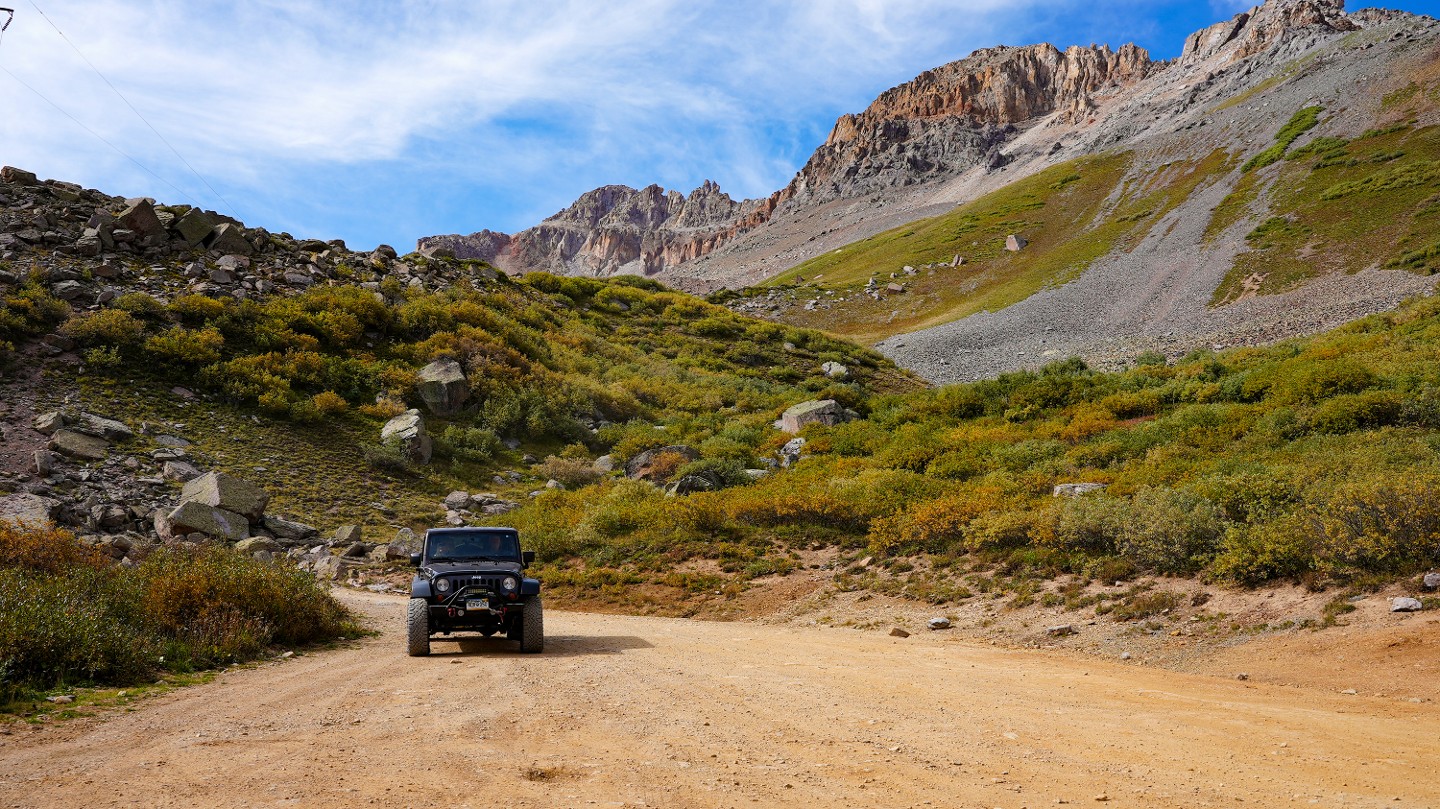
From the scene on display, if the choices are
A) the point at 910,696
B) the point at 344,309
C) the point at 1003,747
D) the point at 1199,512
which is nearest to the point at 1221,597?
the point at 1199,512

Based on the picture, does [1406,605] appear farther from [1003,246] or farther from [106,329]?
[1003,246]

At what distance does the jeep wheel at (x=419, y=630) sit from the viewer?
34.3 ft

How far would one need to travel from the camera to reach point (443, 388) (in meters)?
28.7

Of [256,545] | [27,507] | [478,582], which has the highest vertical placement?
[27,507]

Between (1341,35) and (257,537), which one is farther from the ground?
(1341,35)

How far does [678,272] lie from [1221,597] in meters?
168

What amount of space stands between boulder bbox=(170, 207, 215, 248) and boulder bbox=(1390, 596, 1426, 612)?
39264mm

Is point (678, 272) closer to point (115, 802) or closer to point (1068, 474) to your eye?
point (1068, 474)

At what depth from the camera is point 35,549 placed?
10.9 meters

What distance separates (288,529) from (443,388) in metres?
10.4

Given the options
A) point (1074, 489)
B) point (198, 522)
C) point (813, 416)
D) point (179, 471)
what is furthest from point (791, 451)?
point (179, 471)

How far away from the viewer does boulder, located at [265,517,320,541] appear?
61.7 feet

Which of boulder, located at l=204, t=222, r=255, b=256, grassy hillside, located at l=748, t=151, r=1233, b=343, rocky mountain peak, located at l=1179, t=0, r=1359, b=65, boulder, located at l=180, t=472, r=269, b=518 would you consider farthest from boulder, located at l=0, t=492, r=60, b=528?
rocky mountain peak, located at l=1179, t=0, r=1359, b=65

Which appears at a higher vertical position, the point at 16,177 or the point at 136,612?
A: the point at 16,177
